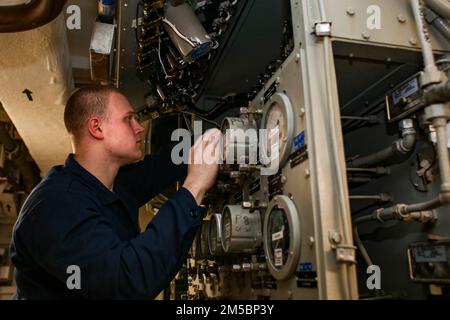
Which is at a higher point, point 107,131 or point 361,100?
point 361,100

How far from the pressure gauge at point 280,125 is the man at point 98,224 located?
0.69 ft

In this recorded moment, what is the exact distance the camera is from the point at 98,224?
3.92ft

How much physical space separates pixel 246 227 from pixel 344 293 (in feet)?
1.75

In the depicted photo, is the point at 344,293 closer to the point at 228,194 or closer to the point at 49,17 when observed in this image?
the point at 228,194

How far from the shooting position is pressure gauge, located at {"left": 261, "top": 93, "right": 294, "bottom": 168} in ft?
4.03

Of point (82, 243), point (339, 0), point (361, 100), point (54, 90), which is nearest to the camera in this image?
point (82, 243)

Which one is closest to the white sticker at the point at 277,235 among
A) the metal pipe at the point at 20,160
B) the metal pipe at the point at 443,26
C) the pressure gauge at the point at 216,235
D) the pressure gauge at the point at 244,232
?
the pressure gauge at the point at 244,232

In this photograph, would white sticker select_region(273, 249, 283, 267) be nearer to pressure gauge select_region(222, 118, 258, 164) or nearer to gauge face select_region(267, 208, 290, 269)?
gauge face select_region(267, 208, 290, 269)

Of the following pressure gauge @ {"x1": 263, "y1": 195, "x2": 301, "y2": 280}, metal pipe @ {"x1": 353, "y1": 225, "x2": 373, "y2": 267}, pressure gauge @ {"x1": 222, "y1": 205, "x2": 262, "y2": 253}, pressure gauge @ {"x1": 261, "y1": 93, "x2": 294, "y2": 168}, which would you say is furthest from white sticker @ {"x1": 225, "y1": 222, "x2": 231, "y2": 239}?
metal pipe @ {"x1": 353, "y1": 225, "x2": 373, "y2": 267}

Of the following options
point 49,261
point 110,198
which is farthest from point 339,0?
point 49,261

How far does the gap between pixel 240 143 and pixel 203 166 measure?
190mm

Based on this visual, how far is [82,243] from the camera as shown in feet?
3.71

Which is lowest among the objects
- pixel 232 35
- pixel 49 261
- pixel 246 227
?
pixel 49 261

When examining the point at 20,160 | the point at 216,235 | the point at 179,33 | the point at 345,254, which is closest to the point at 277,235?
the point at 345,254
